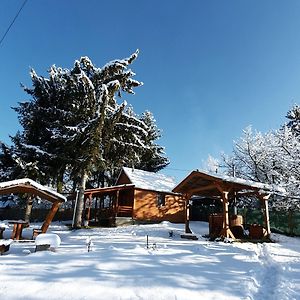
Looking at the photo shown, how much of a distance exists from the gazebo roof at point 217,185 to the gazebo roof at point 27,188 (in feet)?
26.2

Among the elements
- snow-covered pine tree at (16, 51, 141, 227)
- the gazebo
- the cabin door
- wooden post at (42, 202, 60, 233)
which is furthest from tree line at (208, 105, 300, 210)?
wooden post at (42, 202, 60, 233)

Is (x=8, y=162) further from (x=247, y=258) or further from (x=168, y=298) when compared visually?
(x=168, y=298)

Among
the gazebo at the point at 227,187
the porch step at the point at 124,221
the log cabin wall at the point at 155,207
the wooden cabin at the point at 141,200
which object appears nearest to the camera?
the gazebo at the point at 227,187

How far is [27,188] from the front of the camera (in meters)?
13.8

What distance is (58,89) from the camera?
2642 centimetres

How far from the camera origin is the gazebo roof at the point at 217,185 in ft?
51.2

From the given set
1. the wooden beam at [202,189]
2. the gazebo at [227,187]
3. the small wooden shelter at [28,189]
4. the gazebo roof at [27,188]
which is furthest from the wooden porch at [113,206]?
the gazebo roof at [27,188]

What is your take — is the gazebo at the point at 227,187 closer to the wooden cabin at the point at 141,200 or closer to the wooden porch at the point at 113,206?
the wooden porch at the point at 113,206

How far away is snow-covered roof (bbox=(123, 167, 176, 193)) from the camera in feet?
91.5

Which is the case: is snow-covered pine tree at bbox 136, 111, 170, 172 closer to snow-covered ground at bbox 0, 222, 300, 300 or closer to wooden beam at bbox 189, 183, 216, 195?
wooden beam at bbox 189, 183, 216, 195

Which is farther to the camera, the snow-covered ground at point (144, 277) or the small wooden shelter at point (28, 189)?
the small wooden shelter at point (28, 189)

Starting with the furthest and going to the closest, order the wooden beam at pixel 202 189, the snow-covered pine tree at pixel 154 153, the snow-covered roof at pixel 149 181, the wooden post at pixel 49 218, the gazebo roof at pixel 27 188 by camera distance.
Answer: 1. the snow-covered pine tree at pixel 154 153
2. the snow-covered roof at pixel 149 181
3. the wooden beam at pixel 202 189
4. the wooden post at pixel 49 218
5. the gazebo roof at pixel 27 188

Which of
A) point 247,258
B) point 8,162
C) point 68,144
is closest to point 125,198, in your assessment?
point 68,144

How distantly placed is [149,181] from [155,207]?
302 centimetres
